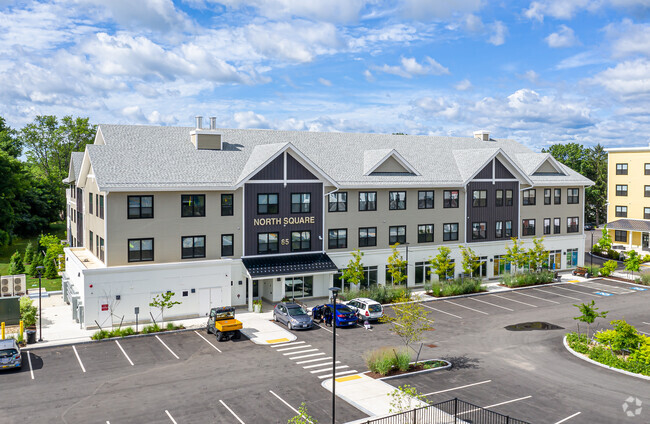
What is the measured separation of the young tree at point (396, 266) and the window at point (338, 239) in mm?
3936

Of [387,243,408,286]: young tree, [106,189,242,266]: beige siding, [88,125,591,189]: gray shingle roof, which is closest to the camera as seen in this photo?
[106,189,242,266]: beige siding

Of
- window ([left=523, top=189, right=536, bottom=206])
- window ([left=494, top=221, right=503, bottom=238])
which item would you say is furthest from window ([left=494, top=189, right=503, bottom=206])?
window ([left=523, top=189, right=536, bottom=206])

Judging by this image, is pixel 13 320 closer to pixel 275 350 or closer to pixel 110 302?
pixel 110 302

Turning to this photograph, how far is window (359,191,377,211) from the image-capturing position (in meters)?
45.7

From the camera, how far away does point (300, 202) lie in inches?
1687

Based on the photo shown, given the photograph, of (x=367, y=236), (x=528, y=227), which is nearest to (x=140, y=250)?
(x=367, y=236)

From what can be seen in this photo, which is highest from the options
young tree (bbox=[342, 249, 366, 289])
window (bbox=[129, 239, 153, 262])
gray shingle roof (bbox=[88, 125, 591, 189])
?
gray shingle roof (bbox=[88, 125, 591, 189])

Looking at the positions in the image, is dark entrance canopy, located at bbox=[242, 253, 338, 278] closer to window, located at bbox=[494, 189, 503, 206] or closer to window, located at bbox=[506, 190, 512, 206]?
window, located at bbox=[494, 189, 503, 206]

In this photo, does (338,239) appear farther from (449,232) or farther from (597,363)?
(597,363)

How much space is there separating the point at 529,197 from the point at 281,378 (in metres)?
37.4

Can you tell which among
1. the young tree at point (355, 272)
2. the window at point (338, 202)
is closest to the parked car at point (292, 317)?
the young tree at point (355, 272)

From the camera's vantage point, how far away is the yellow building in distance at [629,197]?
234 feet

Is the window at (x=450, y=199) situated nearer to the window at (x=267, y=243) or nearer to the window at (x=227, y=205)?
the window at (x=267, y=243)

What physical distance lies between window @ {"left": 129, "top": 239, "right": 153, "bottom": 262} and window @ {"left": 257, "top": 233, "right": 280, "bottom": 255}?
7.97m
